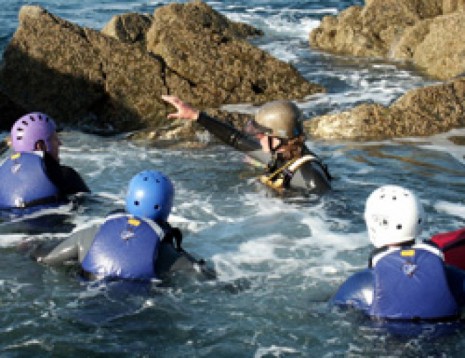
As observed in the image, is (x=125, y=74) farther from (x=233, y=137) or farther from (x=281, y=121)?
(x=281, y=121)

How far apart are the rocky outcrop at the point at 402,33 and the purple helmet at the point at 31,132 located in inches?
413

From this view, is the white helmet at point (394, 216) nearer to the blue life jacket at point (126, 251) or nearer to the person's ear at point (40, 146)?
the blue life jacket at point (126, 251)

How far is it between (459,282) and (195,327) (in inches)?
75.7

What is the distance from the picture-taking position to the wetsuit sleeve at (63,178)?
790 centimetres

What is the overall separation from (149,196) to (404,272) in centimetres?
216

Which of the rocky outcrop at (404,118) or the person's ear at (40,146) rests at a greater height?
the person's ear at (40,146)

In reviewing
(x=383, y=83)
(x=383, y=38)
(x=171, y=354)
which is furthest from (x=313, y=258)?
(x=383, y=38)

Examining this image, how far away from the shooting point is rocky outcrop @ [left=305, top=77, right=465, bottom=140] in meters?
12.0

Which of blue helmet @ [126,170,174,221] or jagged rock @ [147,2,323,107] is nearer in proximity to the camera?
blue helmet @ [126,170,174,221]

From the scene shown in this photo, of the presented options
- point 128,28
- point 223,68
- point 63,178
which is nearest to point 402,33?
point 128,28

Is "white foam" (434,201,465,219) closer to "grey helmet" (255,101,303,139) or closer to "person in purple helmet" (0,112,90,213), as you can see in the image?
"grey helmet" (255,101,303,139)

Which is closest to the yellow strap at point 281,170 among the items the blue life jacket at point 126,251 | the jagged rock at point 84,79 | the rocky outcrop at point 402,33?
the blue life jacket at point 126,251

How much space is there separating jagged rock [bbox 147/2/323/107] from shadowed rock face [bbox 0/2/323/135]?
0.06 ft

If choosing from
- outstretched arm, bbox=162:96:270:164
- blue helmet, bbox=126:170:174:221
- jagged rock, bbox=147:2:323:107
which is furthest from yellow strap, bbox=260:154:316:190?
jagged rock, bbox=147:2:323:107
